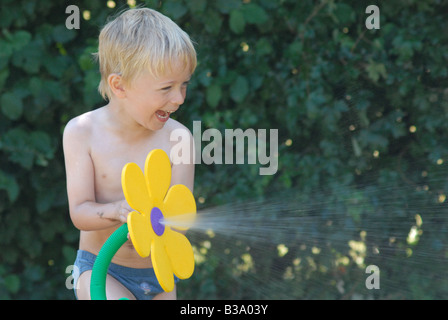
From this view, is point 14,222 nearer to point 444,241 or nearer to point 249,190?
point 249,190

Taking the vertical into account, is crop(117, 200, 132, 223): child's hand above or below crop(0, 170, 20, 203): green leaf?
below

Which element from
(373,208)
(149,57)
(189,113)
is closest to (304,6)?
(189,113)

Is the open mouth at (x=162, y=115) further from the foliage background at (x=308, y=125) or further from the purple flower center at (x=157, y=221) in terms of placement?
the foliage background at (x=308, y=125)

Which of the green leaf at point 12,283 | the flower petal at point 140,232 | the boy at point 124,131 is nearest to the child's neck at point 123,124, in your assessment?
the boy at point 124,131

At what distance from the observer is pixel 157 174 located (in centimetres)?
142

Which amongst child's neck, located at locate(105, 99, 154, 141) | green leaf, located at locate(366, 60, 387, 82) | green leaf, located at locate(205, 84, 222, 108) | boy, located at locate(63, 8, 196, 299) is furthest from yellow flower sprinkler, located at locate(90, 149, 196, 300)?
green leaf, located at locate(366, 60, 387, 82)

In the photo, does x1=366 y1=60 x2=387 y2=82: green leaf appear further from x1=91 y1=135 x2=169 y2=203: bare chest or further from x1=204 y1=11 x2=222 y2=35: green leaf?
x1=91 y1=135 x2=169 y2=203: bare chest

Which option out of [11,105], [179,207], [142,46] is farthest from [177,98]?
[11,105]

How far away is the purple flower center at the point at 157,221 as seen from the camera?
4.56 ft

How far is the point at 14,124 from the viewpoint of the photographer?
2641 mm

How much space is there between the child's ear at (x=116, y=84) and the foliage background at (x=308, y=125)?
0.96 meters

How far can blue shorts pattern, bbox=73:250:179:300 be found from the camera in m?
1.67
